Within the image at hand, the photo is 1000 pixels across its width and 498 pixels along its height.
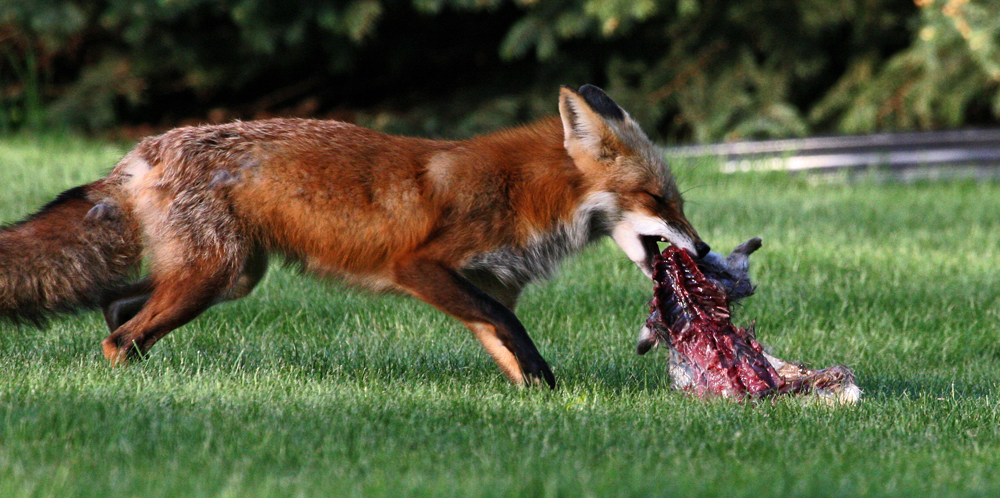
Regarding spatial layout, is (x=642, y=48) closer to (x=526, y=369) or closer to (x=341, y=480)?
(x=526, y=369)

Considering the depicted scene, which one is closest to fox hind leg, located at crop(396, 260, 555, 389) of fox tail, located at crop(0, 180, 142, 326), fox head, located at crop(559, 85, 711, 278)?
fox head, located at crop(559, 85, 711, 278)

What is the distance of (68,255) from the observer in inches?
171

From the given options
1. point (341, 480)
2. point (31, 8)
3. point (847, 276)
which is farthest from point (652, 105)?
point (341, 480)

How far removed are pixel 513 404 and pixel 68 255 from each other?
6.27 feet

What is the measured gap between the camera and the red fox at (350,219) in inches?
169

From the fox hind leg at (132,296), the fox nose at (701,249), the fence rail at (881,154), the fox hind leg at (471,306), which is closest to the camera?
the fox hind leg at (471,306)

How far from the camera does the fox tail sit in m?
4.28

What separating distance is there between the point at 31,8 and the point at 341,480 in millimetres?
9349

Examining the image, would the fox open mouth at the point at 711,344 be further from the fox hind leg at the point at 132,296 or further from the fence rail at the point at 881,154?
the fence rail at the point at 881,154

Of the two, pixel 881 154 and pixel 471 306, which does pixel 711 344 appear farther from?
pixel 881 154

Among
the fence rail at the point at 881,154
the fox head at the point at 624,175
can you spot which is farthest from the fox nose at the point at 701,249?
the fence rail at the point at 881,154

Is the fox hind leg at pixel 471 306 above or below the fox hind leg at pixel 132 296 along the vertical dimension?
above

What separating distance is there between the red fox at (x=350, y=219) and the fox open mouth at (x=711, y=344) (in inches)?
5.6

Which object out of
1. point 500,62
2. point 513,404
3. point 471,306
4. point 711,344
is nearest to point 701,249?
point 711,344
